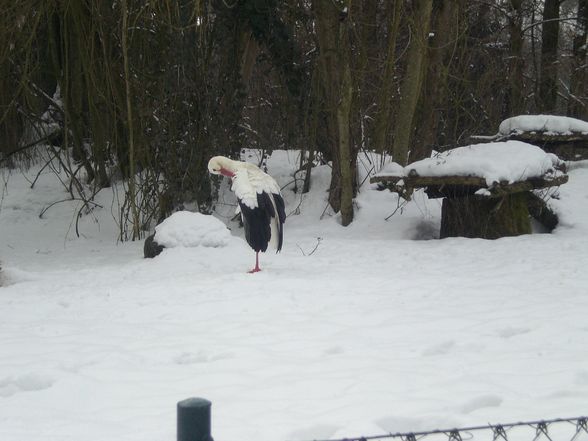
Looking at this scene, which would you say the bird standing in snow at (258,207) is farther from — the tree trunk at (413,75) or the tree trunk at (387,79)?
the tree trunk at (387,79)

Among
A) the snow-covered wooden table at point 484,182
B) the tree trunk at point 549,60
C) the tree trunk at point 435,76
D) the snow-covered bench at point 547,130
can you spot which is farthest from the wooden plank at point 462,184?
the tree trunk at point 549,60

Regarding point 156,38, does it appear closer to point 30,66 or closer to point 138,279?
point 30,66

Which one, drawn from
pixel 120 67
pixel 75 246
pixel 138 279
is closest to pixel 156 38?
pixel 120 67

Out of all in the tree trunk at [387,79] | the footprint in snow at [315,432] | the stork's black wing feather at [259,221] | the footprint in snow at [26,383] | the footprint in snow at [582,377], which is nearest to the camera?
the footprint in snow at [315,432]

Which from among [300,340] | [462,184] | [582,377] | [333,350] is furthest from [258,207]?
[582,377]

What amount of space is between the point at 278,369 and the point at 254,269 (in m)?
3.26

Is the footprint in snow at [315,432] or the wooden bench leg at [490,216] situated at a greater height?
the wooden bench leg at [490,216]

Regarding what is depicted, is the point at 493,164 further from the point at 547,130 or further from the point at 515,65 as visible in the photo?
the point at 515,65

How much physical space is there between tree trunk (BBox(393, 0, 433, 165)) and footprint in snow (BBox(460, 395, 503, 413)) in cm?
757

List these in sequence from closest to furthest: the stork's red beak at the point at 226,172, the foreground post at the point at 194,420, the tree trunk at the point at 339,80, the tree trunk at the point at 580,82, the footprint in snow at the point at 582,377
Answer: the foreground post at the point at 194,420 < the footprint in snow at the point at 582,377 < the stork's red beak at the point at 226,172 < the tree trunk at the point at 339,80 < the tree trunk at the point at 580,82

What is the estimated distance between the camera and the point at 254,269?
7328mm

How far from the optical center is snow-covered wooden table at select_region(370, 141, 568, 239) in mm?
8930

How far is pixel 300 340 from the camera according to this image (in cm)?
470

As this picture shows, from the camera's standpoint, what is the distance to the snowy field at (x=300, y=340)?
11.1ft
